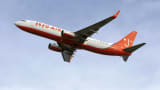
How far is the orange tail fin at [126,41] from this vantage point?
76.6 m

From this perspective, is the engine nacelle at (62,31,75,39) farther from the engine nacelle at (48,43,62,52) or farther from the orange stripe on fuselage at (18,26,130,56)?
the engine nacelle at (48,43,62,52)

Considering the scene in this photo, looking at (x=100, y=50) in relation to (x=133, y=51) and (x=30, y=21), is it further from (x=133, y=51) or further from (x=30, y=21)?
(x=30, y=21)

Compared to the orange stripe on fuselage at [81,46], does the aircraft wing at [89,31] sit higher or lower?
higher

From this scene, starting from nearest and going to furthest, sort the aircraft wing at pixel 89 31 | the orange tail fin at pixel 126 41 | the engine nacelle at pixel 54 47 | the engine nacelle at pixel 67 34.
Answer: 1. the aircraft wing at pixel 89 31
2. the engine nacelle at pixel 67 34
3. the orange tail fin at pixel 126 41
4. the engine nacelle at pixel 54 47

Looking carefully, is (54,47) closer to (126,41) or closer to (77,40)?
(77,40)

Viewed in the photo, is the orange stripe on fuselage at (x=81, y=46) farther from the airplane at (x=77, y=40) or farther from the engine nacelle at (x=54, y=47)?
the engine nacelle at (x=54, y=47)

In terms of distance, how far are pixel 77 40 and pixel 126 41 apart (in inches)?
639

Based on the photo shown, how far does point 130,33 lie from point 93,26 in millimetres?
19656

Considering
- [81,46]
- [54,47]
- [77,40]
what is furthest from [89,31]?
[54,47]

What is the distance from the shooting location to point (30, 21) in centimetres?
6962

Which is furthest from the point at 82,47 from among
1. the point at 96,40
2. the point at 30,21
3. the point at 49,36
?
the point at 30,21

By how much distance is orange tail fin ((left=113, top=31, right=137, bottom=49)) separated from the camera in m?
76.6

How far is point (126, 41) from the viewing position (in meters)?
79.9

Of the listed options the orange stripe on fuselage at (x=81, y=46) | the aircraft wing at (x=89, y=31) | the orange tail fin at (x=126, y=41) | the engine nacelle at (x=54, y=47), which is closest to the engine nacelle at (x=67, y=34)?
the orange stripe on fuselage at (x=81, y=46)
